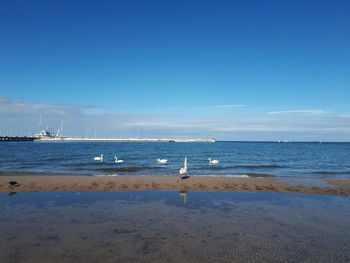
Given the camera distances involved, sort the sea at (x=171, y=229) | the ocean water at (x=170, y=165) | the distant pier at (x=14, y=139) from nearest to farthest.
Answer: the sea at (x=171, y=229), the ocean water at (x=170, y=165), the distant pier at (x=14, y=139)

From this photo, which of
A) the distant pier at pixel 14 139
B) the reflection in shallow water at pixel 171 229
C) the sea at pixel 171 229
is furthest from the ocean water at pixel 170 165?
the distant pier at pixel 14 139

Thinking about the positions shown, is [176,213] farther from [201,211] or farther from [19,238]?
[19,238]

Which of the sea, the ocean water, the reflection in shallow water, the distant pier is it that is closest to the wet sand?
the sea

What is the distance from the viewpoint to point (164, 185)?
1786cm

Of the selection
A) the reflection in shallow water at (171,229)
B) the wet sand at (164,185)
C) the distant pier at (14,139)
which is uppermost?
the distant pier at (14,139)

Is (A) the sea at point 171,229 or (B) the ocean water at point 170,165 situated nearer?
(A) the sea at point 171,229

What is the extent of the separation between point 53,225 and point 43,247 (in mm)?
2037

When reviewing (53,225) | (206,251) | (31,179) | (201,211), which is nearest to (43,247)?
(53,225)

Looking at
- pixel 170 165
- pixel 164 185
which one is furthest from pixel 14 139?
pixel 164 185

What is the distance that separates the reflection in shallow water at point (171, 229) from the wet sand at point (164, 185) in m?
2.09

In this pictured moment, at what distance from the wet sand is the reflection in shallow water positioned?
2.09 metres

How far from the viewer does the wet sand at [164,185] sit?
16812 mm

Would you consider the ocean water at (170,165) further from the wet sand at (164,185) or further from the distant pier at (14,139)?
the distant pier at (14,139)

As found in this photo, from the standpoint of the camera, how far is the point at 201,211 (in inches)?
469
